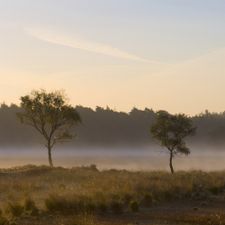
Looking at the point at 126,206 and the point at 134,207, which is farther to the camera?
the point at 126,206

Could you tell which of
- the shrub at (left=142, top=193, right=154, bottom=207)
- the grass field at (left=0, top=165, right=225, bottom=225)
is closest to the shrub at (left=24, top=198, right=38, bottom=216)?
the grass field at (left=0, top=165, right=225, bottom=225)

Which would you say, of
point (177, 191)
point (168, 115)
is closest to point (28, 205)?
point (177, 191)

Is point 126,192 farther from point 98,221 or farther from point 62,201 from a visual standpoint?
point 98,221

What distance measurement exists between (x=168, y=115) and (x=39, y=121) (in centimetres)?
2161

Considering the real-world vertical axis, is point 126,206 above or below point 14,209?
below

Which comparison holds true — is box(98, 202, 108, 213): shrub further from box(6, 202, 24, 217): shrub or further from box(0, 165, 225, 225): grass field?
box(6, 202, 24, 217): shrub

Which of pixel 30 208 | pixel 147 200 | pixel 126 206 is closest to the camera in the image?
pixel 30 208

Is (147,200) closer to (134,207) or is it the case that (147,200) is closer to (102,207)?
Answer: (134,207)

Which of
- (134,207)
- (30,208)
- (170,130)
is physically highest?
(170,130)

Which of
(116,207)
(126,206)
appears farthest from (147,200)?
(116,207)

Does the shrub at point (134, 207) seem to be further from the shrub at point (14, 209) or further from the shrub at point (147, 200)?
the shrub at point (14, 209)

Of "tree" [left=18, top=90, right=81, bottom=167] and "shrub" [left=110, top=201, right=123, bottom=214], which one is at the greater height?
"tree" [left=18, top=90, right=81, bottom=167]

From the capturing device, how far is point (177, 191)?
43.4m

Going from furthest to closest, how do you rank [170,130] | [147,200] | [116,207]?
[170,130]
[147,200]
[116,207]
